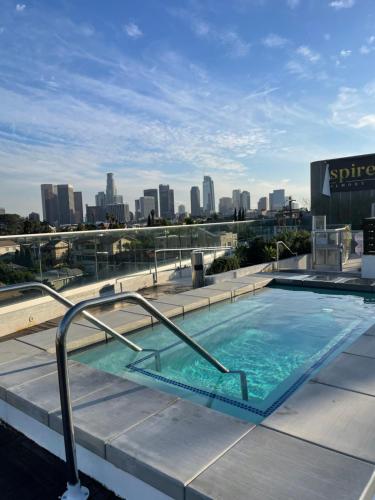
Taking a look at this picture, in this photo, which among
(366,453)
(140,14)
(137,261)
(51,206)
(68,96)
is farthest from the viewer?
(51,206)

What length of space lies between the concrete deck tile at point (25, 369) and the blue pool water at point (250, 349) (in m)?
0.72

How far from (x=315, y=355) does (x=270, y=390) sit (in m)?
1.27

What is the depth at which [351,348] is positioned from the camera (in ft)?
13.0

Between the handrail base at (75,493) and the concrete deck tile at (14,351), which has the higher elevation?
the concrete deck tile at (14,351)

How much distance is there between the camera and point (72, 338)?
15.1 feet

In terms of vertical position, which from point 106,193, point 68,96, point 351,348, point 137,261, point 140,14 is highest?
point 106,193

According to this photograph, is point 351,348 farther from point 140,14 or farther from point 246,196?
point 246,196

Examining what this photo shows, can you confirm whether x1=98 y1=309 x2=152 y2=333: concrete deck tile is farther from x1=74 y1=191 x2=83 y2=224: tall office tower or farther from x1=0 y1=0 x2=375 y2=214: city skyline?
x1=74 y1=191 x2=83 y2=224: tall office tower

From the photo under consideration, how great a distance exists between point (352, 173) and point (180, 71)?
14093 millimetres

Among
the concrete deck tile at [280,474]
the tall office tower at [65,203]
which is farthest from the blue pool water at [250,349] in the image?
the tall office tower at [65,203]

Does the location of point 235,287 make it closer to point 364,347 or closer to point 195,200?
point 364,347

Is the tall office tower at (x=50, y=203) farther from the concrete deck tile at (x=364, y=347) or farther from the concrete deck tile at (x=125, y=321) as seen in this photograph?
the concrete deck tile at (x=364, y=347)

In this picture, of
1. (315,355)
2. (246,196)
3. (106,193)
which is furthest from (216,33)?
(106,193)

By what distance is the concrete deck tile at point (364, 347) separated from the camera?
12.4ft
